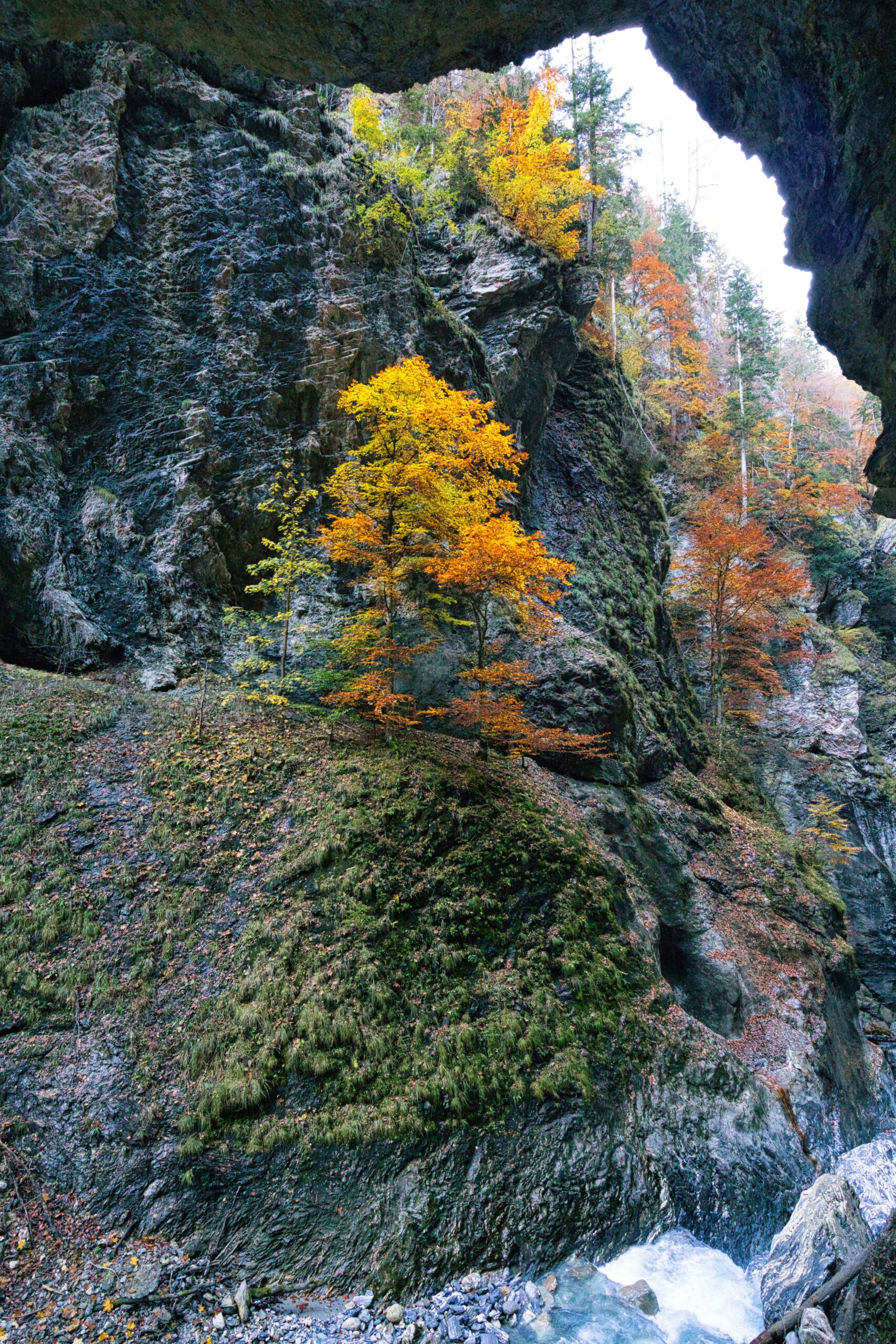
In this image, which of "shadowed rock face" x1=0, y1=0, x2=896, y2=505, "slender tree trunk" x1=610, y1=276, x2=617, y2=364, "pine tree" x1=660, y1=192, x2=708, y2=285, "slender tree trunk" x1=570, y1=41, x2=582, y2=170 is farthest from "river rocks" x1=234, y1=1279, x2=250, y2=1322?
"pine tree" x1=660, y1=192, x2=708, y2=285

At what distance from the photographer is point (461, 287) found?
17328mm

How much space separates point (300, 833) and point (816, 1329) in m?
7.21

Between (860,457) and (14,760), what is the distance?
36.4 meters

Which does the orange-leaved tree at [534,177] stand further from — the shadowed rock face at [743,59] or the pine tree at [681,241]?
the pine tree at [681,241]

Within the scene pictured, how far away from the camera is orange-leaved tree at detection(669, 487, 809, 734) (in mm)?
18359

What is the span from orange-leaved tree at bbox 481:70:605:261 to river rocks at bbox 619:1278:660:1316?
22.0m

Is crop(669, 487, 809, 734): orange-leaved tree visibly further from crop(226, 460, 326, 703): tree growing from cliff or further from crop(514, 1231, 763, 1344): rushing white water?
crop(514, 1231, 763, 1344): rushing white water

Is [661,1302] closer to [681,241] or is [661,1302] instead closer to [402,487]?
[402,487]

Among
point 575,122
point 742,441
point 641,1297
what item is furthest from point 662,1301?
point 575,122

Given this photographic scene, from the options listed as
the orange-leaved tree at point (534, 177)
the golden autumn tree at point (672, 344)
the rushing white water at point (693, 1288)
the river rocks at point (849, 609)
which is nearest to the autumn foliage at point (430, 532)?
the rushing white water at point (693, 1288)

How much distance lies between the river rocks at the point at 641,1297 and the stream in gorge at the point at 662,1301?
3 centimetres

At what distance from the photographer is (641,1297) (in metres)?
6.50

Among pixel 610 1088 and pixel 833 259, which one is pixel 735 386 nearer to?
pixel 833 259

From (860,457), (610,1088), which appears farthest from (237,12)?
(860,457)
